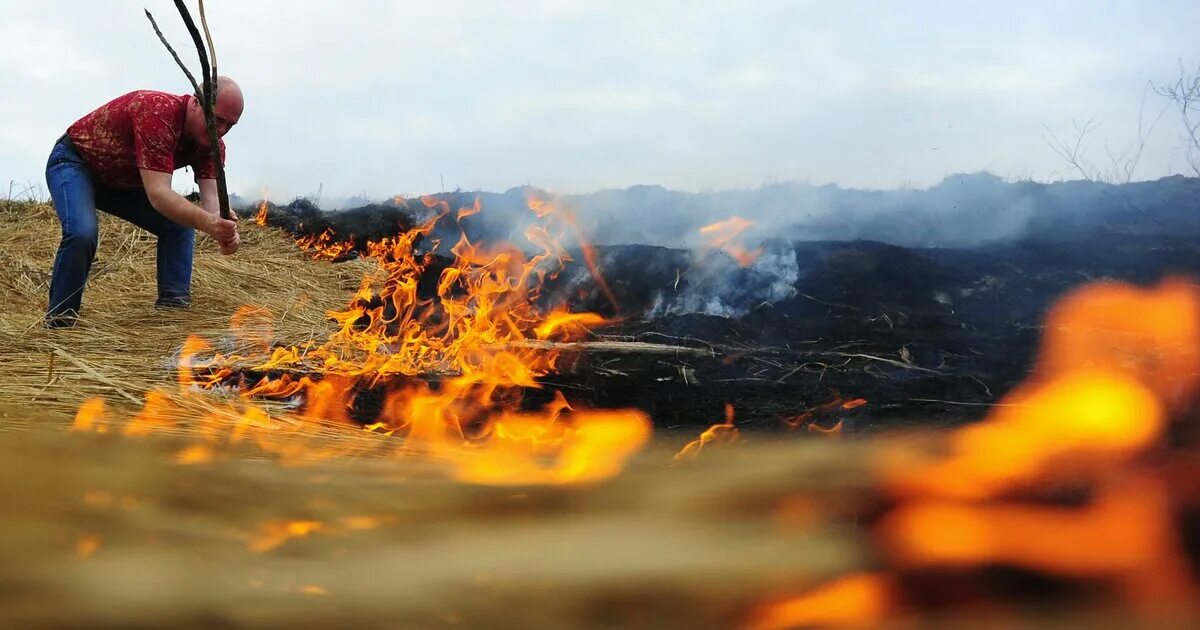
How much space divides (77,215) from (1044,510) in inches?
158

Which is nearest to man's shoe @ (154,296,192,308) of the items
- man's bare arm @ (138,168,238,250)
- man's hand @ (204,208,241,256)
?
man's bare arm @ (138,168,238,250)

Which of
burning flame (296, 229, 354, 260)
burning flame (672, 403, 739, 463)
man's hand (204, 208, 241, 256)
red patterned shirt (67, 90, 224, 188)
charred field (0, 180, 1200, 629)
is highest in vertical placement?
red patterned shirt (67, 90, 224, 188)

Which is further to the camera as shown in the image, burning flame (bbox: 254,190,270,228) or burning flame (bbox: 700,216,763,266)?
burning flame (bbox: 254,190,270,228)

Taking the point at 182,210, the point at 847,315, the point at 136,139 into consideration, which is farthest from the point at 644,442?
the point at 136,139

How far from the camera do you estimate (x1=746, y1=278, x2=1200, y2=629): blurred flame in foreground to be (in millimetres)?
904

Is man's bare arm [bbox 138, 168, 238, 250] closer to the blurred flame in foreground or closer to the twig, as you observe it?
the twig

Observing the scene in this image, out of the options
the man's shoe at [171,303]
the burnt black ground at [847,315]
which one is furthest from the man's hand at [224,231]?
the burnt black ground at [847,315]

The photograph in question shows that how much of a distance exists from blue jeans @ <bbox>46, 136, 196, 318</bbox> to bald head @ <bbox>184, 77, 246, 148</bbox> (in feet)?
2.00

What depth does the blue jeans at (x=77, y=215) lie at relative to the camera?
135 inches

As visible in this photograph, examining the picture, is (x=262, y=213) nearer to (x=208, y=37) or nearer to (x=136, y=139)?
(x=136, y=139)

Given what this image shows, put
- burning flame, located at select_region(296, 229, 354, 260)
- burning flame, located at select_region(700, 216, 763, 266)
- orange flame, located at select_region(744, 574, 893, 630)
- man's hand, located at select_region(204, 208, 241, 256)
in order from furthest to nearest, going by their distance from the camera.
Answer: burning flame, located at select_region(296, 229, 354, 260), burning flame, located at select_region(700, 216, 763, 266), man's hand, located at select_region(204, 208, 241, 256), orange flame, located at select_region(744, 574, 893, 630)

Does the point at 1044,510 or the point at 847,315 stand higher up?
the point at 847,315

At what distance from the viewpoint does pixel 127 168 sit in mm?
3529

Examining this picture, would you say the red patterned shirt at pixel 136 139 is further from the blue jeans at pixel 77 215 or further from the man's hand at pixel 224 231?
the man's hand at pixel 224 231
